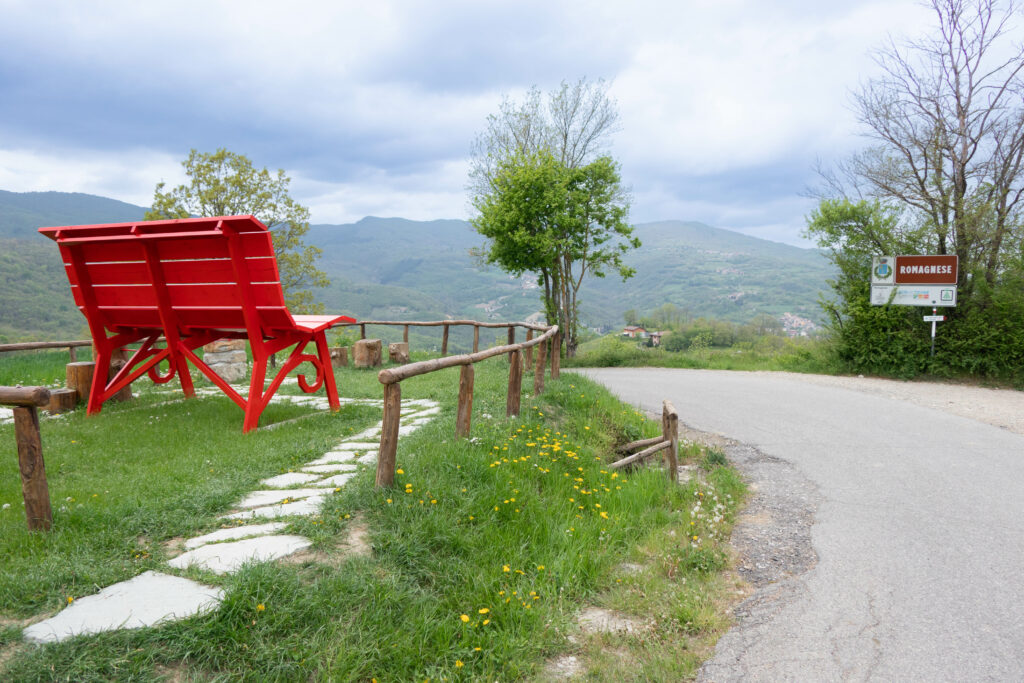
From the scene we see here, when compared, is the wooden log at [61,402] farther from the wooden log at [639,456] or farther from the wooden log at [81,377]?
the wooden log at [639,456]

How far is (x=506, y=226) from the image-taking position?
722 inches

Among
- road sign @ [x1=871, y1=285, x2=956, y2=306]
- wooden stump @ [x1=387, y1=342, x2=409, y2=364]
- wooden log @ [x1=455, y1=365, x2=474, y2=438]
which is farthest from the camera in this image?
road sign @ [x1=871, y1=285, x2=956, y2=306]

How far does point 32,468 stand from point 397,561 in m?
1.92

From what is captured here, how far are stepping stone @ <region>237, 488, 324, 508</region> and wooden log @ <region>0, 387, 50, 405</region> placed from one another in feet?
4.10

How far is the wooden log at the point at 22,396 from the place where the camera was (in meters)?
2.97

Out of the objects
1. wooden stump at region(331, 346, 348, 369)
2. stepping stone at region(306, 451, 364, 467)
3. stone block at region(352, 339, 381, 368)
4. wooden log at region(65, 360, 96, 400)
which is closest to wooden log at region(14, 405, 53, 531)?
stepping stone at region(306, 451, 364, 467)

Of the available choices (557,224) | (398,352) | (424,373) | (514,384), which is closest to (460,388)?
(424,373)

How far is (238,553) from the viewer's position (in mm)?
3061

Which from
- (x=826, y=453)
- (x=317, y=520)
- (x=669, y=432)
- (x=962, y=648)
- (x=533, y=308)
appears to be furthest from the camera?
(x=533, y=308)

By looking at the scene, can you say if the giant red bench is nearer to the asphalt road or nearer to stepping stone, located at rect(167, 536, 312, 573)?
stepping stone, located at rect(167, 536, 312, 573)

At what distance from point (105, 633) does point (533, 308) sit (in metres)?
158

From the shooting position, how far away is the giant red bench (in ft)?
18.1

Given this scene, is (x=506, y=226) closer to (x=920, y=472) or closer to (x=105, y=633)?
(x=920, y=472)

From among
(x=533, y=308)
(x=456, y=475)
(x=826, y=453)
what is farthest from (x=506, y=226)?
(x=533, y=308)
